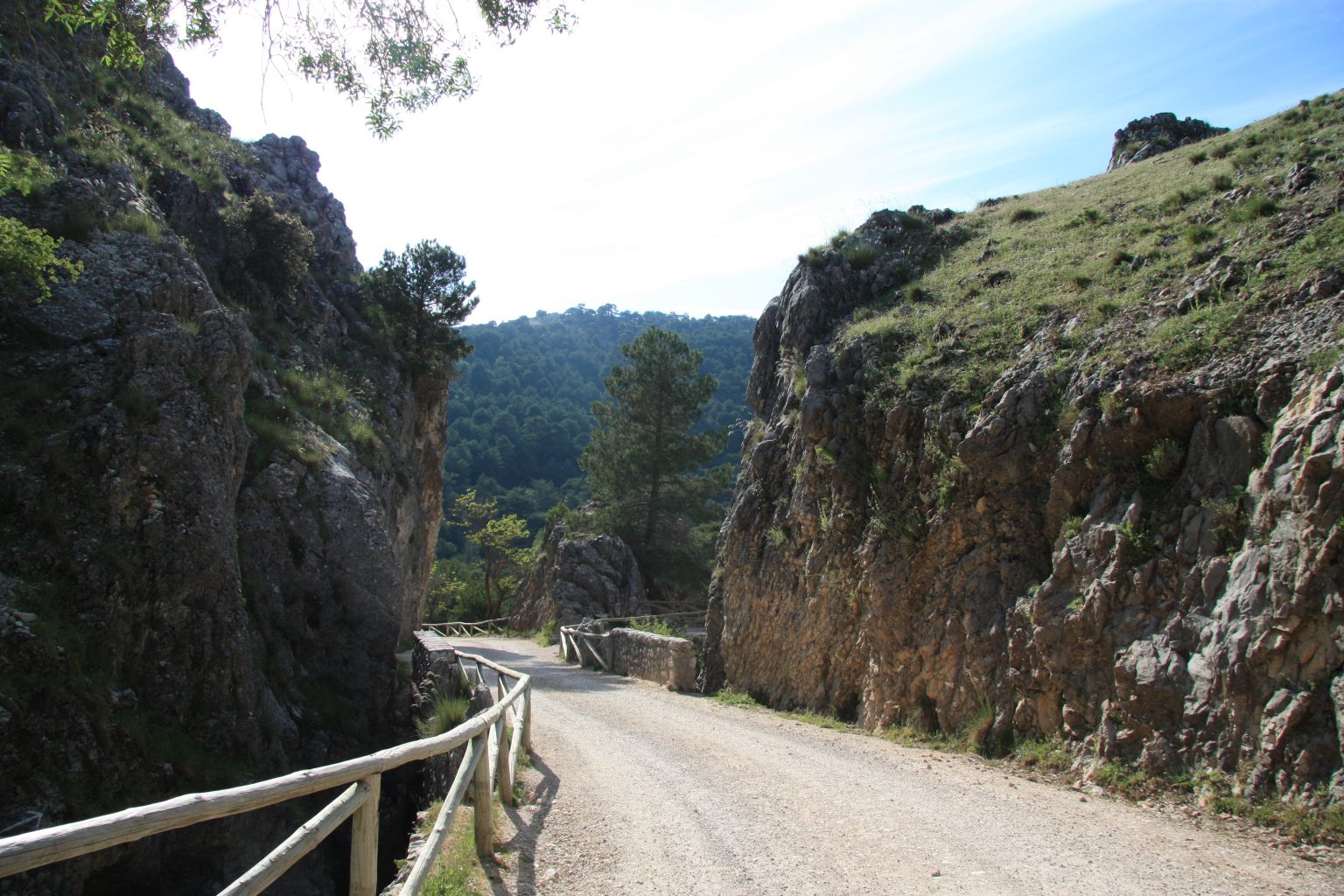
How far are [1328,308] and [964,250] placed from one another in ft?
31.0

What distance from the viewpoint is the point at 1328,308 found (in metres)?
7.37

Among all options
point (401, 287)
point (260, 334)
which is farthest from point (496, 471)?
point (260, 334)

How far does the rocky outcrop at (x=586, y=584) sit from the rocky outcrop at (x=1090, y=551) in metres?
17.6

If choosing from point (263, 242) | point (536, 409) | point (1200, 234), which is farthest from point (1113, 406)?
point (536, 409)

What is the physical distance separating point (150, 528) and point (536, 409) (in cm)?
8704

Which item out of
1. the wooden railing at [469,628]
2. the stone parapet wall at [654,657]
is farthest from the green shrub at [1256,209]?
the wooden railing at [469,628]

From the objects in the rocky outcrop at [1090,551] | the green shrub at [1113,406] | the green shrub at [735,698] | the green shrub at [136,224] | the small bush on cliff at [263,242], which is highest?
the small bush on cliff at [263,242]

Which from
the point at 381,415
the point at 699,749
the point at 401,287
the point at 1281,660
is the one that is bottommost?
the point at 699,749

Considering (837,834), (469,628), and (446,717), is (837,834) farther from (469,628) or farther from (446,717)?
(469,628)

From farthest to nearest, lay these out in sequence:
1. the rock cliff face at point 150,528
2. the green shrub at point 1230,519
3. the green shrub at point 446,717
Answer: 1. the green shrub at point 446,717
2. the rock cliff face at point 150,528
3. the green shrub at point 1230,519

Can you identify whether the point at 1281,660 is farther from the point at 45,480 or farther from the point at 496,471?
the point at 496,471

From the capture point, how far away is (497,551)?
50.2m

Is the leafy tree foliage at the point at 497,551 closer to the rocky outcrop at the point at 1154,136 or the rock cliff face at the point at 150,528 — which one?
the rock cliff face at the point at 150,528

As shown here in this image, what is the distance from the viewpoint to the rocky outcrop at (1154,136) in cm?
2381
